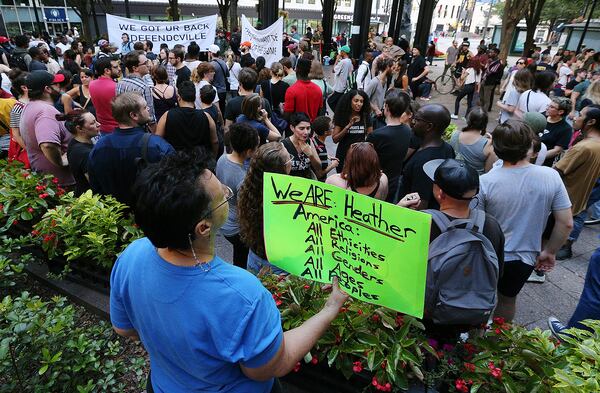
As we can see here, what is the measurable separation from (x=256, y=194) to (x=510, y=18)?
1846 centimetres

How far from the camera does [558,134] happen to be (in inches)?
194

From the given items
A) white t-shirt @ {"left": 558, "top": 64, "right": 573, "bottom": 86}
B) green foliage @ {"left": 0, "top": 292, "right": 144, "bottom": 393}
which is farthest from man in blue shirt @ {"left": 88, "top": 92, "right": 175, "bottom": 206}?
white t-shirt @ {"left": 558, "top": 64, "right": 573, "bottom": 86}

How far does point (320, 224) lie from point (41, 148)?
348 centimetres

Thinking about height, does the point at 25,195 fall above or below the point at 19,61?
below

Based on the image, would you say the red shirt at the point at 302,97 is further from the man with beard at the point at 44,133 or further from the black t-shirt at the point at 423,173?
the man with beard at the point at 44,133

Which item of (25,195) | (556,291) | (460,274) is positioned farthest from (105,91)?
(556,291)

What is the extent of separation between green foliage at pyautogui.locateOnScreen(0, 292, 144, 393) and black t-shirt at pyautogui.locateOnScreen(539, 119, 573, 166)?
5.29m

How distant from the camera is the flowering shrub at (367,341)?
6.43 feet

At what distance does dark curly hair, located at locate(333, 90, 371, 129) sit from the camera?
16.7 ft

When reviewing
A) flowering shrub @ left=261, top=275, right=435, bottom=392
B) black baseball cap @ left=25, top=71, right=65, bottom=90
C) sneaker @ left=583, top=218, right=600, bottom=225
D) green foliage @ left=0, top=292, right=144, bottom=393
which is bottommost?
sneaker @ left=583, top=218, right=600, bottom=225

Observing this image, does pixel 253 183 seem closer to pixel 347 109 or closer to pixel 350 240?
pixel 350 240

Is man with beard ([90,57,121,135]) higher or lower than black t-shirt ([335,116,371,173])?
higher

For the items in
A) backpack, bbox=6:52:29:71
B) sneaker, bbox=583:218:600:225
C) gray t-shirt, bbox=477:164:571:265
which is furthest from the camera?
backpack, bbox=6:52:29:71

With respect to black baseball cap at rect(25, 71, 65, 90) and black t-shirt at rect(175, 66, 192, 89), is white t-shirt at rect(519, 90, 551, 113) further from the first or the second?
black baseball cap at rect(25, 71, 65, 90)
